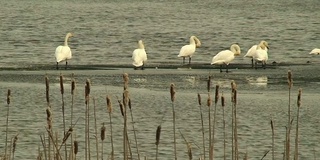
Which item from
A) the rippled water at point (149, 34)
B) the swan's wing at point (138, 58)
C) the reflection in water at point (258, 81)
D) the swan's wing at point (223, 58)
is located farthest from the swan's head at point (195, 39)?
the reflection in water at point (258, 81)

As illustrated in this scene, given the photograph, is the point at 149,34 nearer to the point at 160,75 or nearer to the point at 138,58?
the point at 138,58

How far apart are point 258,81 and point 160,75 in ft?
7.74

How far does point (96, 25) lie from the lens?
5044 cm

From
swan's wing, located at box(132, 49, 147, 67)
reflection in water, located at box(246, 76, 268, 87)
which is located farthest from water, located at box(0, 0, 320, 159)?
swan's wing, located at box(132, 49, 147, 67)

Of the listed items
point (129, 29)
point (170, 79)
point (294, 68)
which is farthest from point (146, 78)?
point (129, 29)

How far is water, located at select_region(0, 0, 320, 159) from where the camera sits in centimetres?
1405

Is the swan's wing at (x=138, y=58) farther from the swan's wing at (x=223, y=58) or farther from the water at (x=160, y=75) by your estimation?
the swan's wing at (x=223, y=58)

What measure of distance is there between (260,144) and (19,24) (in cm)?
3621

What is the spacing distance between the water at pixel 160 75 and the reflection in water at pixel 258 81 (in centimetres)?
2

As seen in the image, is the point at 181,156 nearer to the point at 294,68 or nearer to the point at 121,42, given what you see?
the point at 294,68

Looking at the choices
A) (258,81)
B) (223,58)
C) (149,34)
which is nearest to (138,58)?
(223,58)

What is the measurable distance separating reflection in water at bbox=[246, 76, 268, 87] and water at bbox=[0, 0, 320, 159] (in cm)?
2

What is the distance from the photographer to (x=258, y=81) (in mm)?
21859

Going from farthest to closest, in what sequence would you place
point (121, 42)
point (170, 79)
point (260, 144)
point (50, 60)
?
point (121, 42) → point (50, 60) → point (170, 79) → point (260, 144)
